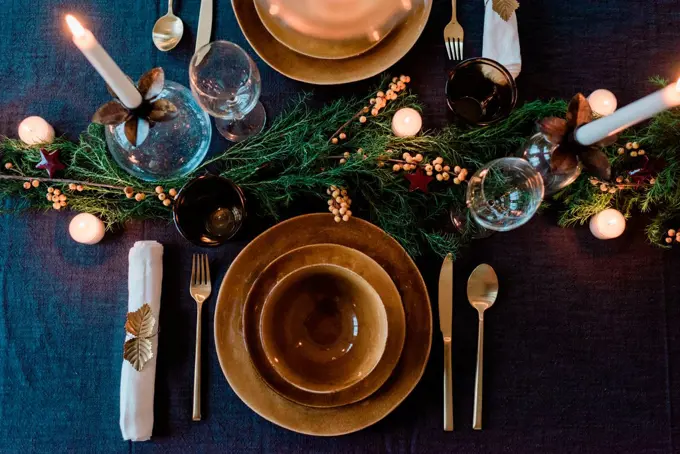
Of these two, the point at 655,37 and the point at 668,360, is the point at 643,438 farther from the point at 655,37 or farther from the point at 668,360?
the point at 655,37

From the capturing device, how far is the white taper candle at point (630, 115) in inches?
23.2

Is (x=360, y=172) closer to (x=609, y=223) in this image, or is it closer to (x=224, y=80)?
(x=224, y=80)

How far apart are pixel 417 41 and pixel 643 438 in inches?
29.8

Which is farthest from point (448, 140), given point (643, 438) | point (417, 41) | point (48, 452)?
point (48, 452)

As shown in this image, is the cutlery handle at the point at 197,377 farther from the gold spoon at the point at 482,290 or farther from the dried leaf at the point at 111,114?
the gold spoon at the point at 482,290

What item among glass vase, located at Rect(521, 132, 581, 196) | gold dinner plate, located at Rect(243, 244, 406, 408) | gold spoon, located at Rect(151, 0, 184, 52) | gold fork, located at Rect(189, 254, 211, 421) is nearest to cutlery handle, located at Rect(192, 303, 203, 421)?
gold fork, located at Rect(189, 254, 211, 421)

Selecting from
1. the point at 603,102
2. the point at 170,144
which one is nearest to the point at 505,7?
the point at 603,102

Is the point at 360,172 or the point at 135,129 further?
the point at 360,172

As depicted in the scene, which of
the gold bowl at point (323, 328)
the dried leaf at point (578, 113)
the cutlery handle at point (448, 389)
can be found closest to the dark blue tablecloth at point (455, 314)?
the cutlery handle at point (448, 389)

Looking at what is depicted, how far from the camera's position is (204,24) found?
0.88 meters

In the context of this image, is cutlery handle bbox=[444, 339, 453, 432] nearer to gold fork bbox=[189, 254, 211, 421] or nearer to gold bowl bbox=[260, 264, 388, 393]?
gold bowl bbox=[260, 264, 388, 393]

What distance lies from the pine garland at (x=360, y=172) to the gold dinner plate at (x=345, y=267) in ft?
0.28

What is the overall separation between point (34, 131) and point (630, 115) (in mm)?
892

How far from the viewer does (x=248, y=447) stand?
844 millimetres
